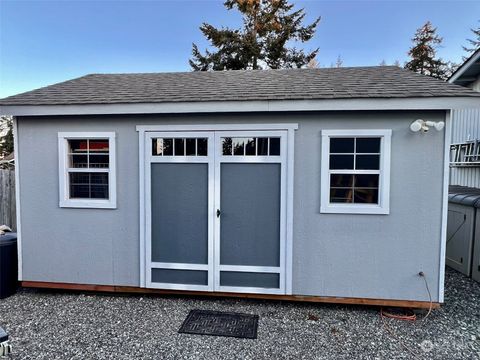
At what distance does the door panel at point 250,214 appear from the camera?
3.66 meters

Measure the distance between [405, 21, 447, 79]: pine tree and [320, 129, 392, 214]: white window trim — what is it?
18501mm

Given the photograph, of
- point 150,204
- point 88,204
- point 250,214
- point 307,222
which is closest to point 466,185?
point 307,222

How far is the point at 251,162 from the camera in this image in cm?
365

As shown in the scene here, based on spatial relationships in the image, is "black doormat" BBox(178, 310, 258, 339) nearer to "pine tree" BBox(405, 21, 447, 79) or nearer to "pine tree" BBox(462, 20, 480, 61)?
"pine tree" BBox(405, 21, 447, 79)

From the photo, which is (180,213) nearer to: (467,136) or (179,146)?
(179,146)

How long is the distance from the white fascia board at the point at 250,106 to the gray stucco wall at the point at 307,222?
0.46 feet

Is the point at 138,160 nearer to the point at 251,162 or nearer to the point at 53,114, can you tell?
the point at 53,114

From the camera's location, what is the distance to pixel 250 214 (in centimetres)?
370

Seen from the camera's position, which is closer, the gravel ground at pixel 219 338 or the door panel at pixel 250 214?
the gravel ground at pixel 219 338

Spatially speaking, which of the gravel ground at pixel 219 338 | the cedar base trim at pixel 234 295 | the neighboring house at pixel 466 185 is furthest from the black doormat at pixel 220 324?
the neighboring house at pixel 466 185

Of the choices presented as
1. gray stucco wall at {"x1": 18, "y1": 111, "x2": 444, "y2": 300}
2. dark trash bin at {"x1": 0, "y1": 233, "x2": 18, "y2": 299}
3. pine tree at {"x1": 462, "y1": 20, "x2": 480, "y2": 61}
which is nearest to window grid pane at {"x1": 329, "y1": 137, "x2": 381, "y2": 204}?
gray stucco wall at {"x1": 18, "y1": 111, "x2": 444, "y2": 300}

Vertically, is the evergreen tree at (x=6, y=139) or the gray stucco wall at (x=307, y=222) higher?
the evergreen tree at (x=6, y=139)

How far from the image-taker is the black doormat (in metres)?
3.08

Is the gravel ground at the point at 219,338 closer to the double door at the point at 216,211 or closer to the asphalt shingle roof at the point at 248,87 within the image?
the double door at the point at 216,211
